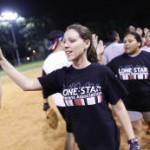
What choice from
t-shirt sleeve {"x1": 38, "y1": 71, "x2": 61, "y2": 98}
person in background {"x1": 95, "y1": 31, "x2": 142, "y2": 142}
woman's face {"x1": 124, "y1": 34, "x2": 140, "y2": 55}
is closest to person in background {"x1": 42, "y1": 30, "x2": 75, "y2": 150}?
person in background {"x1": 95, "y1": 31, "x2": 142, "y2": 142}

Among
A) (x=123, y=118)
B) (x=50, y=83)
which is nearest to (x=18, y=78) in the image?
(x=50, y=83)

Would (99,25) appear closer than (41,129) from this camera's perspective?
No

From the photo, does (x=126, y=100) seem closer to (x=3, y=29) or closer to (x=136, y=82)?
(x=136, y=82)

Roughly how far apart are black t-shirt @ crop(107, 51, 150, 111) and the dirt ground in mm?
1046

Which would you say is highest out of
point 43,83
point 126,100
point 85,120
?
point 43,83

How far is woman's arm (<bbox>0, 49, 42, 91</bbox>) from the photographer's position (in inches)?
122

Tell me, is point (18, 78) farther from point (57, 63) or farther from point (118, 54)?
point (118, 54)

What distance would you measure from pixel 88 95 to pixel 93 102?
0.07 metres

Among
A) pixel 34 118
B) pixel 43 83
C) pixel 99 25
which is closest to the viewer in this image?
pixel 43 83

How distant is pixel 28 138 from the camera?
289 inches

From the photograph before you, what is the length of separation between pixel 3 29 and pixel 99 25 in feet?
52.1

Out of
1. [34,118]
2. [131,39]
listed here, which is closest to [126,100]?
[131,39]

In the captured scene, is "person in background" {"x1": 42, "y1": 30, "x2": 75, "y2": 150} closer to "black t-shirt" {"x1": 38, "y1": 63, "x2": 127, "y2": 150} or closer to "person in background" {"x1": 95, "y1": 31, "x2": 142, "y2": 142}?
"person in background" {"x1": 95, "y1": 31, "x2": 142, "y2": 142}

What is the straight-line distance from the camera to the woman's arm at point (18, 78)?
311cm
